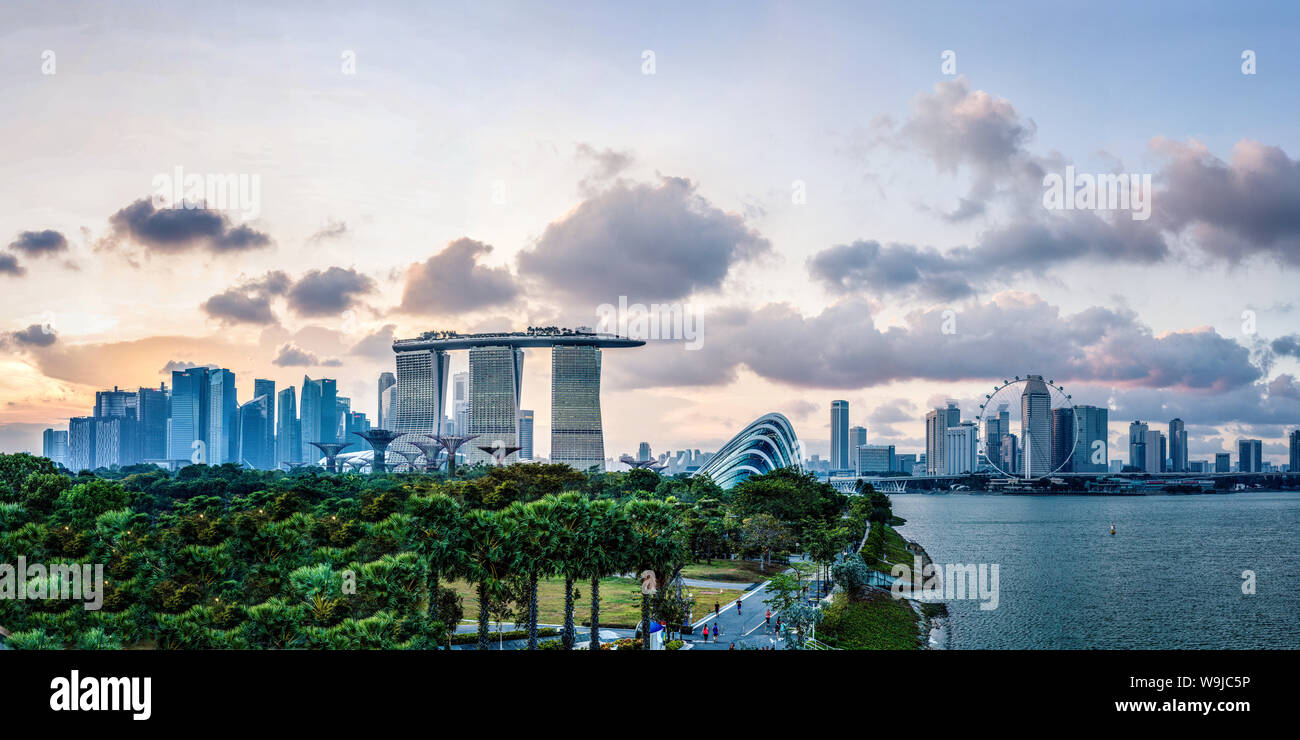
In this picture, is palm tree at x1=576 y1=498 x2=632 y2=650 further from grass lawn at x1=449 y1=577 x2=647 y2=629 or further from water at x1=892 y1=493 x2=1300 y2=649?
water at x1=892 y1=493 x2=1300 y2=649

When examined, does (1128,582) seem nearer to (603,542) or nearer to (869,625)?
(869,625)

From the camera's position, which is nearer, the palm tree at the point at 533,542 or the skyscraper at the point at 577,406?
the palm tree at the point at 533,542

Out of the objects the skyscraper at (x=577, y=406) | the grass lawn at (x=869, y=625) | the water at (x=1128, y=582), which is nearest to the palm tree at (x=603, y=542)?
the grass lawn at (x=869, y=625)

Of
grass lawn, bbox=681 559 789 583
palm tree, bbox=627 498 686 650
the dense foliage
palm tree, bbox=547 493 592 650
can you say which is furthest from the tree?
palm tree, bbox=547 493 592 650

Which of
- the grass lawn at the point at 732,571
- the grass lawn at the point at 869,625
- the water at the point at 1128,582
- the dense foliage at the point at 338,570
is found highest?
the dense foliage at the point at 338,570

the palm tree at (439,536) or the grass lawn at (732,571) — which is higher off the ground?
the palm tree at (439,536)

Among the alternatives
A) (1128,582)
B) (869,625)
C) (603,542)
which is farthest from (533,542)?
(1128,582)

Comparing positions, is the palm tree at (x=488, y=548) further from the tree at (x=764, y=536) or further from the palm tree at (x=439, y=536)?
the tree at (x=764, y=536)
